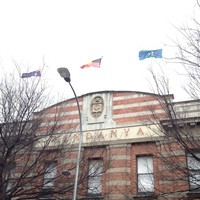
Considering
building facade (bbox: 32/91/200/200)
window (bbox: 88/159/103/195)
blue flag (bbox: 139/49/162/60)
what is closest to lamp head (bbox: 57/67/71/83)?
blue flag (bbox: 139/49/162/60)

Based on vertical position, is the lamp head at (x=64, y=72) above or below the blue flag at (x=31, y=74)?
below

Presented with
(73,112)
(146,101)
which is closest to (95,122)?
(73,112)

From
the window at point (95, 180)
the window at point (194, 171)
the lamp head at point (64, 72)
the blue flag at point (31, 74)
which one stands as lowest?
the window at point (194, 171)

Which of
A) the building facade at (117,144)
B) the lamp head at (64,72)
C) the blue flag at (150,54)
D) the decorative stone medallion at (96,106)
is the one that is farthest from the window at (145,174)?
the lamp head at (64,72)

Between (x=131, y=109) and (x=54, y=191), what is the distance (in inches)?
283

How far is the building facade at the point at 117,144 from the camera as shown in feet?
64.4

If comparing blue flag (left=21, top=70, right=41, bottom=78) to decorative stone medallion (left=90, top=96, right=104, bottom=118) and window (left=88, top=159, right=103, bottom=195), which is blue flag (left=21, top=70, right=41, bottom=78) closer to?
decorative stone medallion (left=90, top=96, right=104, bottom=118)

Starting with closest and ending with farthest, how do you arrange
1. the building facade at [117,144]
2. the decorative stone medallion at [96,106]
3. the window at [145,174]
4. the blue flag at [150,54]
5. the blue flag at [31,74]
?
the blue flag at [150,54] → the building facade at [117,144] → the blue flag at [31,74] → the window at [145,174] → the decorative stone medallion at [96,106]

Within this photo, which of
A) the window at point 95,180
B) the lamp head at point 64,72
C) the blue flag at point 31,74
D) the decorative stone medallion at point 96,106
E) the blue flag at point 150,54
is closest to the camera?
the lamp head at point 64,72

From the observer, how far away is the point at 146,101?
22266mm

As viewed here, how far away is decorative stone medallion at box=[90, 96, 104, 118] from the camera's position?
23253mm

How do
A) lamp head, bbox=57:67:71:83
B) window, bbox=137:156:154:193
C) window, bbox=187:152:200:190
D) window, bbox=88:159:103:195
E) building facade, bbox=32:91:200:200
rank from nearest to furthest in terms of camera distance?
1. window, bbox=187:152:200:190
2. lamp head, bbox=57:67:71:83
3. building facade, bbox=32:91:200:200
4. window, bbox=137:156:154:193
5. window, bbox=88:159:103:195

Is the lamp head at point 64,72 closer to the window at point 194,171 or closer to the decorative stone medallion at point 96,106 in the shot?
the window at point 194,171

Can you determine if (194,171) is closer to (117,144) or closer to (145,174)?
(145,174)
